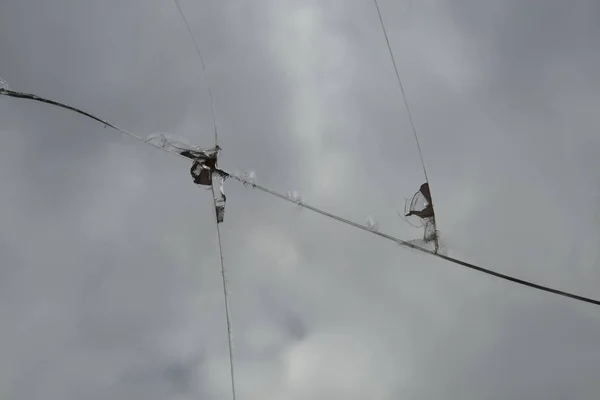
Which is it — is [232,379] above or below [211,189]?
below

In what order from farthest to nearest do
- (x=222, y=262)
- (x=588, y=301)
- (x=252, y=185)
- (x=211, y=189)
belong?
(x=211, y=189) < (x=222, y=262) < (x=252, y=185) < (x=588, y=301)

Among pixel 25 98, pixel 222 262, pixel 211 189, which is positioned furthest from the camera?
pixel 211 189

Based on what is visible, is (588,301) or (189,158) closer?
(588,301)

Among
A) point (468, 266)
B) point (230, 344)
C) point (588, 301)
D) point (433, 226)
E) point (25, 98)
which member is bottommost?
point (588, 301)

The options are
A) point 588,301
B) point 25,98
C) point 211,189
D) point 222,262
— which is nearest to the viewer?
point 588,301

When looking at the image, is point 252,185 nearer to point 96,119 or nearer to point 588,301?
point 96,119

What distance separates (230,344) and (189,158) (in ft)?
26.8

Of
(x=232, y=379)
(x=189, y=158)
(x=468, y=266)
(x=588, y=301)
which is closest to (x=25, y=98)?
(x=189, y=158)

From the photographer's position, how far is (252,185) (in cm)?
2408

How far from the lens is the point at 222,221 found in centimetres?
2788

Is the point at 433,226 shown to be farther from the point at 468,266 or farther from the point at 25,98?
the point at 25,98

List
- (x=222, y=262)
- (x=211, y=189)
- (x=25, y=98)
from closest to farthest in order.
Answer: (x=25, y=98), (x=222, y=262), (x=211, y=189)

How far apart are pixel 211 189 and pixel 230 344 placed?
6.90 meters

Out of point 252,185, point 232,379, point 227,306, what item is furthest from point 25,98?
point 232,379
